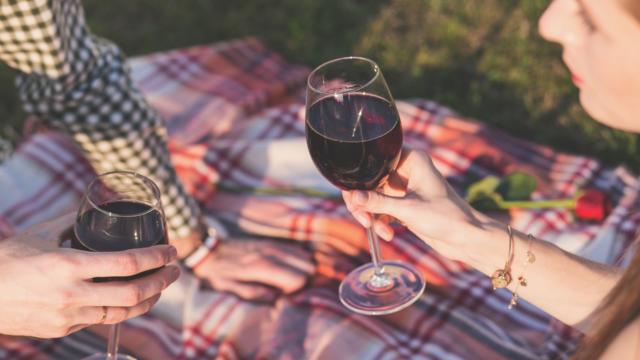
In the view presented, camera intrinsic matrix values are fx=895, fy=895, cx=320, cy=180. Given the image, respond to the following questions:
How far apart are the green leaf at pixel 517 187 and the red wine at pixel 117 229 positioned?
1.30 m

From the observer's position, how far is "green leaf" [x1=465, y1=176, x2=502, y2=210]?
8.71ft

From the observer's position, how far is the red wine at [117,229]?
5.48ft

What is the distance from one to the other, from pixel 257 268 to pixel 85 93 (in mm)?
674

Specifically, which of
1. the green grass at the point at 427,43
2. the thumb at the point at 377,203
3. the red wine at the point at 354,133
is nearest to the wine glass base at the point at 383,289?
the thumb at the point at 377,203

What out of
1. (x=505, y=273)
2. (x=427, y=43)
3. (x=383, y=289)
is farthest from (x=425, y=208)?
(x=427, y=43)

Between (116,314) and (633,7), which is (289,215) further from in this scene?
(633,7)

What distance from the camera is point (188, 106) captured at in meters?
3.22

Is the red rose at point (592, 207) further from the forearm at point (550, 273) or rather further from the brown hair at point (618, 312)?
the brown hair at point (618, 312)

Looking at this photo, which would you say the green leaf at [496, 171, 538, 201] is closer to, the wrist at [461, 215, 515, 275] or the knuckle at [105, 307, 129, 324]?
the wrist at [461, 215, 515, 275]

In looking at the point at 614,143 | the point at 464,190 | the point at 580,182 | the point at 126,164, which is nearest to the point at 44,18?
the point at 126,164

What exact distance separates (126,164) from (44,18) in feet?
1.62

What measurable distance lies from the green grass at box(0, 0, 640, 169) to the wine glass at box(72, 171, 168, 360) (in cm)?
187

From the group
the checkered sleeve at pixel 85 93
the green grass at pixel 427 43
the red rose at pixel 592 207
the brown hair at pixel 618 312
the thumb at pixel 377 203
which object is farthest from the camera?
the green grass at pixel 427 43

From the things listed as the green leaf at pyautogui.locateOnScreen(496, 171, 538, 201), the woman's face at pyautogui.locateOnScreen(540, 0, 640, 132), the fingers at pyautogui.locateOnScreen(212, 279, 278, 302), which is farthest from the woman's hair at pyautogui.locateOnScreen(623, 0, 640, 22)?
the fingers at pyautogui.locateOnScreen(212, 279, 278, 302)
